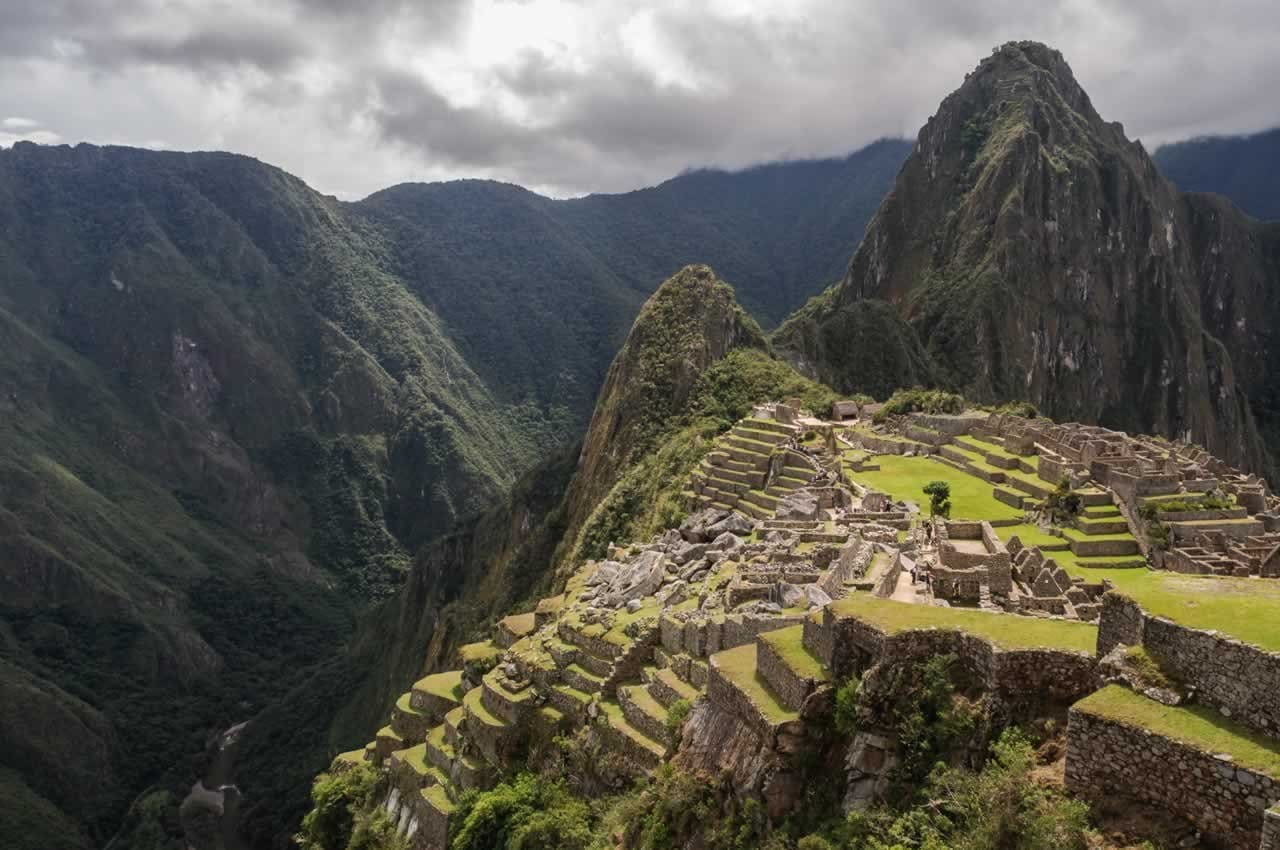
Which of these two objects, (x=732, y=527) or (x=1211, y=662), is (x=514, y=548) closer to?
(x=732, y=527)

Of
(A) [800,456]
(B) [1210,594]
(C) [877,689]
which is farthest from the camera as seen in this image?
(A) [800,456]

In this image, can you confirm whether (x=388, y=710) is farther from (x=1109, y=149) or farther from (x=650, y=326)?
(x=1109, y=149)

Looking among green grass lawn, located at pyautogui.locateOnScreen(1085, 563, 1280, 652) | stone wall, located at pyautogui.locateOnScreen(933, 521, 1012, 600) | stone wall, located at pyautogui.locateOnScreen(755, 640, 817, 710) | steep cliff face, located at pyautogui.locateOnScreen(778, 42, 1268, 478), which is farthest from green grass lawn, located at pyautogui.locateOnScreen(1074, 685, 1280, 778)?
steep cliff face, located at pyautogui.locateOnScreen(778, 42, 1268, 478)

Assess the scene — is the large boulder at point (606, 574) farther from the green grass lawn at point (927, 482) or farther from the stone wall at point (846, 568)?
the green grass lawn at point (927, 482)

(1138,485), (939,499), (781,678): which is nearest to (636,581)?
(781,678)

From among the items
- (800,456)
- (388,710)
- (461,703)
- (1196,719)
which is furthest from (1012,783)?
(388,710)

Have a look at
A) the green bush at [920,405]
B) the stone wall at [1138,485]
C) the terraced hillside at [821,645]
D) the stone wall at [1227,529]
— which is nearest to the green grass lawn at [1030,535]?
the terraced hillside at [821,645]

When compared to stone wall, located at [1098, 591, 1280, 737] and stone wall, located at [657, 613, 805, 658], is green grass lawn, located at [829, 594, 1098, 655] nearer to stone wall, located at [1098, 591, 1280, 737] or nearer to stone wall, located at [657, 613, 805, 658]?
stone wall, located at [1098, 591, 1280, 737]
